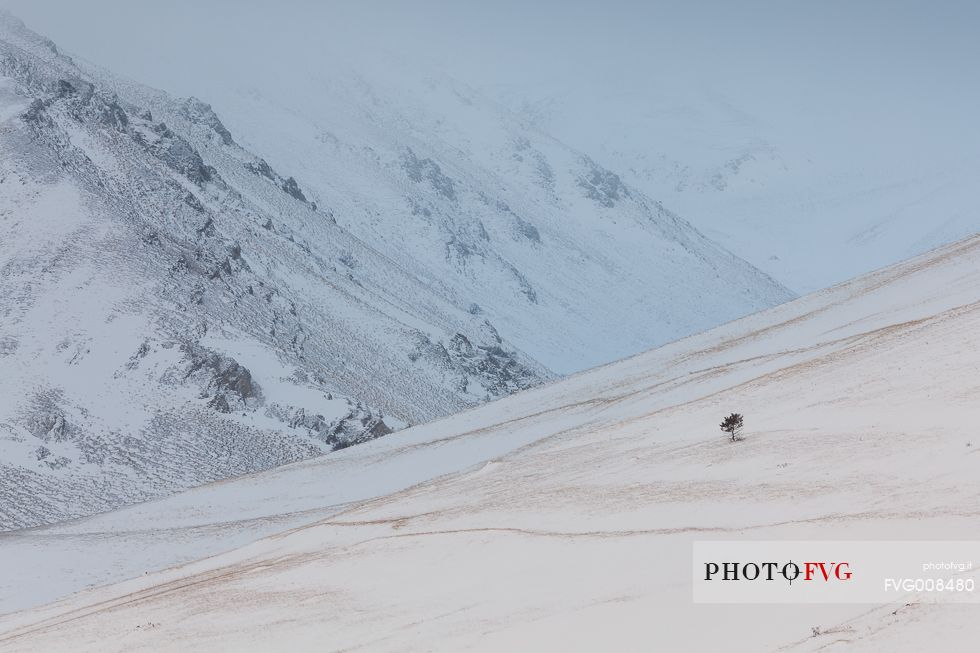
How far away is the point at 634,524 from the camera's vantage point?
23.5 metres

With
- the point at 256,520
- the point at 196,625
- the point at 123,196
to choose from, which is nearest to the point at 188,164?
the point at 123,196

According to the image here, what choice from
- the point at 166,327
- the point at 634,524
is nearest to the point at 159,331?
the point at 166,327

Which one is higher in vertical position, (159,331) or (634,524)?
(159,331)

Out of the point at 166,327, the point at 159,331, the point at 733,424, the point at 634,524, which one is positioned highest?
the point at 166,327

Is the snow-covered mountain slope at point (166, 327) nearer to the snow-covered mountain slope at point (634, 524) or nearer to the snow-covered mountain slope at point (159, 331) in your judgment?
the snow-covered mountain slope at point (159, 331)

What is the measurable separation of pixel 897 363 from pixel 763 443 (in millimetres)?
6177

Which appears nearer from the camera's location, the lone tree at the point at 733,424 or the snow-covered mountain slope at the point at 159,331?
the lone tree at the point at 733,424

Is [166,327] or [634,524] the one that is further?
[166,327]

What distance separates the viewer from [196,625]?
25.1 m

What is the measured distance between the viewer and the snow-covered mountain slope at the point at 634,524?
18.8 metres

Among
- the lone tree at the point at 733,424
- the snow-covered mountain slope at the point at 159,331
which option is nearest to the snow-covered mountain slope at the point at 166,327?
the snow-covered mountain slope at the point at 159,331

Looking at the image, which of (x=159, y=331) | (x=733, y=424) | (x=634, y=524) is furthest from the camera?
(x=159, y=331)

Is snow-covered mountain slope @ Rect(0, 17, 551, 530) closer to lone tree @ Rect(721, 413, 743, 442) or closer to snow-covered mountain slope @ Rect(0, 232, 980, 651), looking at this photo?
snow-covered mountain slope @ Rect(0, 232, 980, 651)

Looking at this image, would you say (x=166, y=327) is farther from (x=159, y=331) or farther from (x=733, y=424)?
(x=733, y=424)
